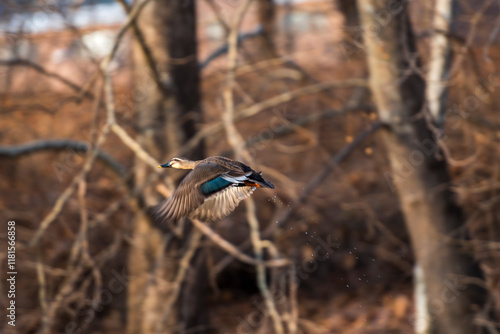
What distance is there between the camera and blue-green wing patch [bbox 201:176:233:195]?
2.51 meters

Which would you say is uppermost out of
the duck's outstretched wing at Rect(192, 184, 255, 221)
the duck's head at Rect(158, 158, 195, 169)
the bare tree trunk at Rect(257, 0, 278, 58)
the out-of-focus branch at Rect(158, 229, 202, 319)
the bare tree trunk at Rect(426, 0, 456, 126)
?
the bare tree trunk at Rect(257, 0, 278, 58)

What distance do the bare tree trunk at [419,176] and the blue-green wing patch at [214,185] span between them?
247 centimetres

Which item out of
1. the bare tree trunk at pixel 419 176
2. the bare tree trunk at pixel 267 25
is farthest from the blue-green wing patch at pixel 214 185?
the bare tree trunk at pixel 267 25

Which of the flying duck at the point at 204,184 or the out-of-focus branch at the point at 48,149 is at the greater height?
the out-of-focus branch at the point at 48,149

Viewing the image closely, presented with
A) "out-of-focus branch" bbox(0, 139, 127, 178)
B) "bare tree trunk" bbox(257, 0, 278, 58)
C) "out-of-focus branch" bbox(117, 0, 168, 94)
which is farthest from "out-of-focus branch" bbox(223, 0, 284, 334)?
"bare tree trunk" bbox(257, 0, 278, 58)

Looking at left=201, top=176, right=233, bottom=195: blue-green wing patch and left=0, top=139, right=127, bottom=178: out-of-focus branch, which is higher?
left=0, top=139, right=127, bottom=178: out-of-focus branch

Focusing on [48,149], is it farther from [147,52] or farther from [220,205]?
[220,205]

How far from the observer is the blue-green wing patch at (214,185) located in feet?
8.25

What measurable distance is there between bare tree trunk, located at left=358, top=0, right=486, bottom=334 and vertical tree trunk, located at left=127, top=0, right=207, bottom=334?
137 centimetres

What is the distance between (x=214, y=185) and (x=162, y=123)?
7.88 feet

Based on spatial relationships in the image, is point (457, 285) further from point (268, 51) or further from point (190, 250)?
point (268, 51)

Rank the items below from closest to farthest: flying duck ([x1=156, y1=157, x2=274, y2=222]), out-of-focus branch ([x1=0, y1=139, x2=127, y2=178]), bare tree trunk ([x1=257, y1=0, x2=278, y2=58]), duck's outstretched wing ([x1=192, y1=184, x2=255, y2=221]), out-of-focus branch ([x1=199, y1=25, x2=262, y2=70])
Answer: flying duck ([x1=156, y1=157, x2=274, y2=222])
duck's outstretched wing ([x1=192, y1=184, x2=255, y2=221])
out-of-focus branch ([x1=0, y1=139, x2=127, y2=178])
out-of-focus branch ([x1=199, y1=25, x2=262, y2=70])
bare tree trunk ([x1=257, y1=0, x2=278, y2=58])

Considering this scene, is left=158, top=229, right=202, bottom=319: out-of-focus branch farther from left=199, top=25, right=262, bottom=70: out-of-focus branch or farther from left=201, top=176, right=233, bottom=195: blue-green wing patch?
left=201, top=176, right=233, bottom=195: blue-green wing patch

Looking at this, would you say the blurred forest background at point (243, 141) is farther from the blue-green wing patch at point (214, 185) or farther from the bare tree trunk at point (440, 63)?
the blue-green wing patch at point (214, 185)
